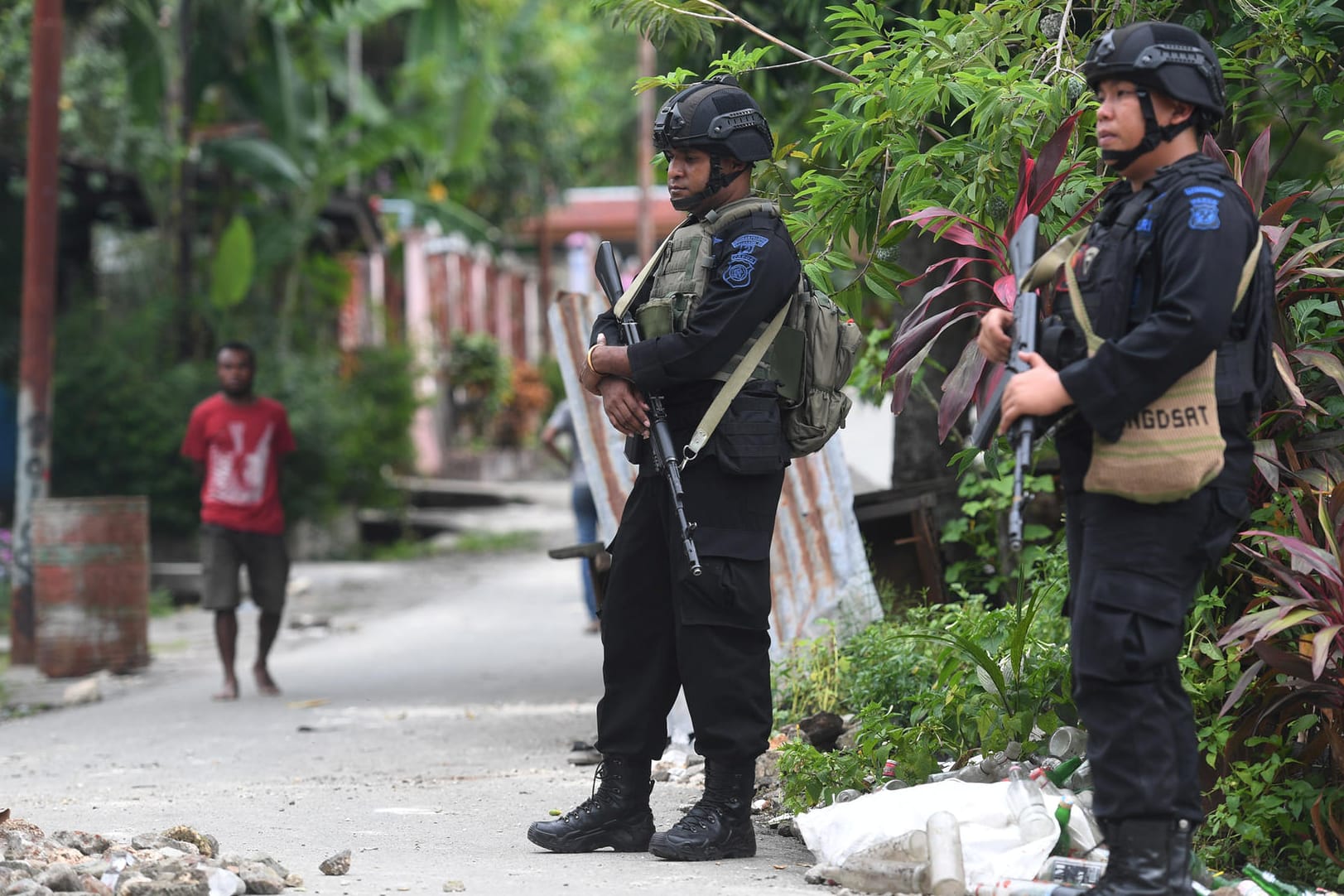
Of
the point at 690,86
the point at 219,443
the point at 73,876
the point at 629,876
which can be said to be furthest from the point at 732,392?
the point at 219,443

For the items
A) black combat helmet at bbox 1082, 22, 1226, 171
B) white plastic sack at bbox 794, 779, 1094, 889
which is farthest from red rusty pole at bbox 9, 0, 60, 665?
black combat helmet at bbox 1082, 22, 1226, 171

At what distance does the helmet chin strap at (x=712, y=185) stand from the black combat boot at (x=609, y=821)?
1.54 meters

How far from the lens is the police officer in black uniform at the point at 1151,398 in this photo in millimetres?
3377

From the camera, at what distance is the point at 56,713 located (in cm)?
838

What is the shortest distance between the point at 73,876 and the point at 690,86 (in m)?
2.58

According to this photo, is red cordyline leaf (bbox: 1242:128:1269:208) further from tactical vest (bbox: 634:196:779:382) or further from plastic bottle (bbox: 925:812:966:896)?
plastic bottle (bbox: 925:812:966:896)

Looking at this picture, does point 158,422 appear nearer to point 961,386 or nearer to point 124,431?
point 124,431

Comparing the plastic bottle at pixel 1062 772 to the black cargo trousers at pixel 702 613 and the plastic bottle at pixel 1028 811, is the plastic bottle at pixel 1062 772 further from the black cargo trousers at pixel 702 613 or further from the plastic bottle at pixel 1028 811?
the black cargo trousers at pixel 702 613

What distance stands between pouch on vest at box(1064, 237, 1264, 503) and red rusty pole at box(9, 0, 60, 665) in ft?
27.5

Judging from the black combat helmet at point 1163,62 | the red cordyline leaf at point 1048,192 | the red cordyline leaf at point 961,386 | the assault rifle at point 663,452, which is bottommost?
the assault rifle at point 663,452

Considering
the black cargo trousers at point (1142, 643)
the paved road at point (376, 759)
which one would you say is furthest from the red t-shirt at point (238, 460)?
the black cargo trousers at point (1142, 643)

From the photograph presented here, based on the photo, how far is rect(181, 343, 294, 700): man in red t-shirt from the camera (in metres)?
8.61

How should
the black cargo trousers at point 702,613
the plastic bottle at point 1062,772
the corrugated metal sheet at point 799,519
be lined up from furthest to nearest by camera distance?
the corrugated metal sheet at point 799,519 < the black cargo trousers at point 702,613 < the plastic bottle at point 1062,772

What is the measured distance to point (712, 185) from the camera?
4.48 m
